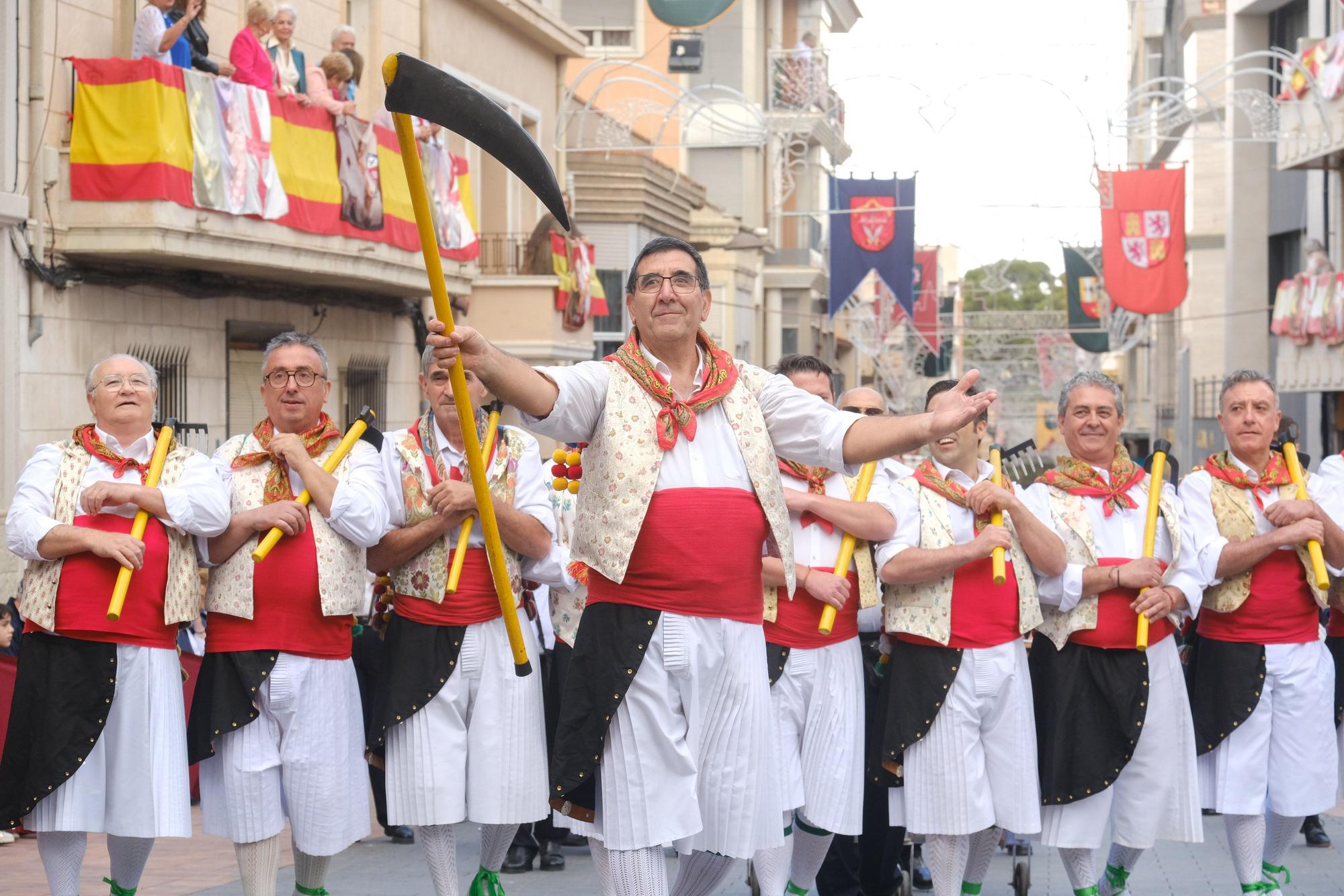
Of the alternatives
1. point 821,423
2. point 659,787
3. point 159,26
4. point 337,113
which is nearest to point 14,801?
point 659,787

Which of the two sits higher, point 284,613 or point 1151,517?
point 1151,517

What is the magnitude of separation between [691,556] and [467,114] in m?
1.33

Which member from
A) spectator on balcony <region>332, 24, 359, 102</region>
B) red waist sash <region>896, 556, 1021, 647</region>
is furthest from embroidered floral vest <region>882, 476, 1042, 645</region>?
spectator on balcony <region>332, 24, 359, 102</region>

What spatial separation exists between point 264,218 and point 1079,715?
31.0 ft

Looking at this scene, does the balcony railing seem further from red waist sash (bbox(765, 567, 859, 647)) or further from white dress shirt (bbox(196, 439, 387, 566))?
white dress shirt (bbox(196, 439, 387, 566))

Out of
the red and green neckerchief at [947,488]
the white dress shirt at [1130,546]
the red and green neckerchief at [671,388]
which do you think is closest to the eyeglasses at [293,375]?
the red and green neckerchief at [671,388]

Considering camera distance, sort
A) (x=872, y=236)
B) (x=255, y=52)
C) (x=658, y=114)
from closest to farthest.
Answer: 1. (x=255, y=52)
2. (x=658, y=114)
3. (x=872, y=236)

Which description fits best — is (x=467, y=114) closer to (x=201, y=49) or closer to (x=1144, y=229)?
(x=201, y=49)

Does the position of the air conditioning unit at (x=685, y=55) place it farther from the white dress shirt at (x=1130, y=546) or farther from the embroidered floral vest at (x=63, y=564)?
the embroidered floral vest at (x=63, y=564)

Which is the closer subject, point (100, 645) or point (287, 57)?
point (100, 645)

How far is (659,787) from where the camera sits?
15.4 feet

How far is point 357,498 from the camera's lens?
5949 mm

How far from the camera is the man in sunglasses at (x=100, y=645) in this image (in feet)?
19.0

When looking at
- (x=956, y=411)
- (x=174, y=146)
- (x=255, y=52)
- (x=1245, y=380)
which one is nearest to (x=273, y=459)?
(x=956, y=411)
